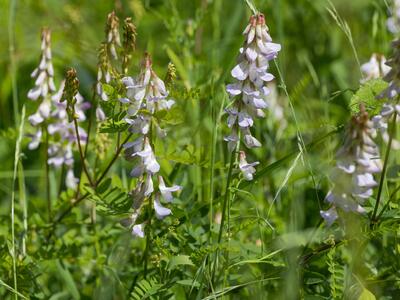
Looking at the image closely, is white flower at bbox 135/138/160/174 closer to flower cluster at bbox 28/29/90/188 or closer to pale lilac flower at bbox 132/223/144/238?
pale lilac flower at bbox 132/223/144/238

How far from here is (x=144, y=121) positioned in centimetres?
210

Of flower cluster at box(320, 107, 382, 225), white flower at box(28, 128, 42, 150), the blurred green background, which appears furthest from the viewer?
white flower at box(28, 128, 42, 150)

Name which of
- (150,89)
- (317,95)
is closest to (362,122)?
(150,89)

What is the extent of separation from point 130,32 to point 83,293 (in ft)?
3.11

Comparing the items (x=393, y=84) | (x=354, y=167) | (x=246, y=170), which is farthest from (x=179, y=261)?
(x=393, y=84)

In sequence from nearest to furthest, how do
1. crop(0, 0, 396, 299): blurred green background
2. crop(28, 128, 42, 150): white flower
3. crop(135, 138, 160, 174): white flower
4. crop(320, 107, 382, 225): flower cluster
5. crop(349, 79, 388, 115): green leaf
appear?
1. crop(320, 107, 382, 225): flower cluster
2. crop(135, 138, 160, 174): white flower
3. crop(349, 79, 388, 115): green leaf
4. crop(0, 0, 396, 299): blurred green background
5. crop(28, 128, 42, 150): white flower

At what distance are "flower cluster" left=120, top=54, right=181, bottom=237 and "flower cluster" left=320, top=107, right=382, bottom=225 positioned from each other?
0.47m

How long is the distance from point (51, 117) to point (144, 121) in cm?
92

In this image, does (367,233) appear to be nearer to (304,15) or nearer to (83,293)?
(83,293)

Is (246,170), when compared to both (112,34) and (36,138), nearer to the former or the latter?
(112,34)

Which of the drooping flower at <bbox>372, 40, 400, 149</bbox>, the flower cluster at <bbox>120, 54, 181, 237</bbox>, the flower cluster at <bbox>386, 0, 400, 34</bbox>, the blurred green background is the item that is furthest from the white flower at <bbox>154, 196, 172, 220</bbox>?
the flower cluster at <bbox>386, 0, 400, 34</bbox>

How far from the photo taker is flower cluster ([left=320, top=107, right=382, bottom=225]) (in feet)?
5.80

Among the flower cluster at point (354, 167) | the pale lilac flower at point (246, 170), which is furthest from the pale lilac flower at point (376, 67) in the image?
the flower cluster at point (354, 167)

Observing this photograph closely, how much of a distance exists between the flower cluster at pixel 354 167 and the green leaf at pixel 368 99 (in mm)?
371
